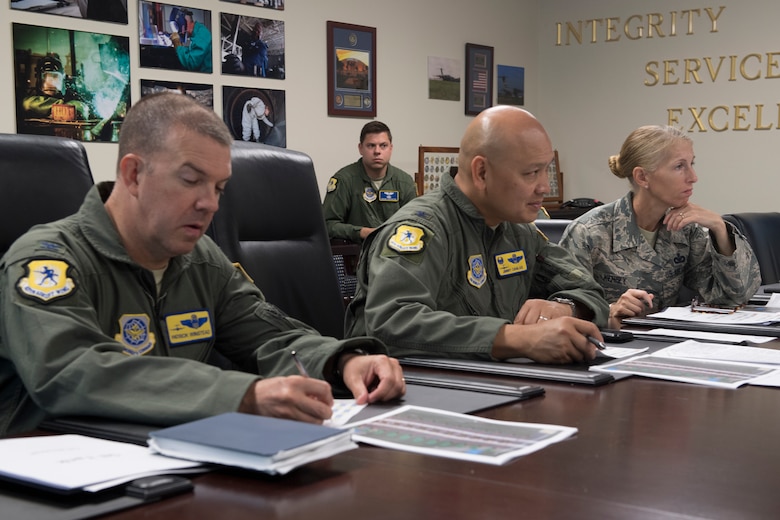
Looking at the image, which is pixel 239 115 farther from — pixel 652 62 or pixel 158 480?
pixel 158 480

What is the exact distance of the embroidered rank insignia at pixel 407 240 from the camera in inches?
77.8

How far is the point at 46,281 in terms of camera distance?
136cm

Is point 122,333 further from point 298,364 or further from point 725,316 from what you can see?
point 725,316

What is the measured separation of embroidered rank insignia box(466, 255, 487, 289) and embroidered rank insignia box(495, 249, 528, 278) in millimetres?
58

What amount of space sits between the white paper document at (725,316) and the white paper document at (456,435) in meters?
1.25

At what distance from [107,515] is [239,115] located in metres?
4.98

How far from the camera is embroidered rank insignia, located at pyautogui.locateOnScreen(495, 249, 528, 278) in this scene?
2.22 meters

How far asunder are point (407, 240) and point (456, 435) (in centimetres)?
84

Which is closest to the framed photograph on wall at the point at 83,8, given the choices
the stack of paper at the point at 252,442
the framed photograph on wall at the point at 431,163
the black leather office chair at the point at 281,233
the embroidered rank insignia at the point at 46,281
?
the framed photograph on wall at the point at 431,163

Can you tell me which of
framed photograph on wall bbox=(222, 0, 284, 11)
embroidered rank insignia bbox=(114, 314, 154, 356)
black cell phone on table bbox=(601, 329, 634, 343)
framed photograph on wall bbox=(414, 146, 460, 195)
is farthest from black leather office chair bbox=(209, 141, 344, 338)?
framed photograph on wall bbox=(414, 146, 460, 195)

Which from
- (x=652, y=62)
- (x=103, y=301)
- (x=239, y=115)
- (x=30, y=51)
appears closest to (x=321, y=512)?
(x=103, y=301)

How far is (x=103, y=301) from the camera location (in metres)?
1.50

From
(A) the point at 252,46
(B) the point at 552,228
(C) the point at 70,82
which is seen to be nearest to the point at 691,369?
(B) the point at 552,228

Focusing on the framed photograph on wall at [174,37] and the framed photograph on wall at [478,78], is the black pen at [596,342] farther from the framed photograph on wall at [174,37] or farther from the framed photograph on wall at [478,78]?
the framed photograph on wall at [478,78]
